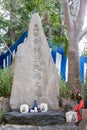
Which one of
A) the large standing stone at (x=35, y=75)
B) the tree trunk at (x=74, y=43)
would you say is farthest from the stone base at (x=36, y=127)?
the tree trunk at (x=74, y=43)

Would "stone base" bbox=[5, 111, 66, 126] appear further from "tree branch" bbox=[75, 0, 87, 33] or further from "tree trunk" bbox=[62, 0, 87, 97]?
"tree branch" bbox=[75, 0, 87, 33]

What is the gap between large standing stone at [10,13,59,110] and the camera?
403cm

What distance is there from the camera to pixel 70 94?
4527 millimetres

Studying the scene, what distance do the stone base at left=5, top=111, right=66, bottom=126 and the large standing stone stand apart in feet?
1.19

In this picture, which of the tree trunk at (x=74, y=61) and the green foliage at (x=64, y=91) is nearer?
the green foliage at (x=64, y=91)

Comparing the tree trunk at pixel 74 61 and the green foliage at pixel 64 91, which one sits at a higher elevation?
the tree trunk at pixel 74 61

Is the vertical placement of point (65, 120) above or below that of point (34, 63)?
below

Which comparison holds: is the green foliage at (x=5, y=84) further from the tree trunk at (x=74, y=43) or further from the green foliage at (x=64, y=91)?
the tree trunk at (x=74, y=43)

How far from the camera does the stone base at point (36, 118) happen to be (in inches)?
141

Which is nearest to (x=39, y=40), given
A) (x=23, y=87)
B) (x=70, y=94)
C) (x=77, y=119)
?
(x=23, y=87)

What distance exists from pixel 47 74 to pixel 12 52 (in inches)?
114

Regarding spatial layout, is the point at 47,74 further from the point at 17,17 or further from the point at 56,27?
the point at 17,17

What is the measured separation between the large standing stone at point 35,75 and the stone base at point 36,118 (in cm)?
36

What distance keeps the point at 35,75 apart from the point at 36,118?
0.77m
